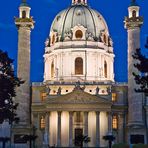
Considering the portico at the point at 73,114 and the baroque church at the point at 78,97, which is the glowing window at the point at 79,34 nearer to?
the baroque church at the point at 78,97

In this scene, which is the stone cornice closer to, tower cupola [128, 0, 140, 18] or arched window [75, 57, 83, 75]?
tower cupola [128, 0, 140, 18]

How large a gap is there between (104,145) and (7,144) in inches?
727

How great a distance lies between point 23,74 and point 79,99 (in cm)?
1183

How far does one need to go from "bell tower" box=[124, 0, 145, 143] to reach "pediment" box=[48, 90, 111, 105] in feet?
16.4

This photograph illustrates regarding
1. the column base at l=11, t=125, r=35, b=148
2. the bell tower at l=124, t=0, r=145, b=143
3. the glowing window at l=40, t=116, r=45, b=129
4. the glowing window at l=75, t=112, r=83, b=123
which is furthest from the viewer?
the glowing window at l=40, t=116, r=45, b=129

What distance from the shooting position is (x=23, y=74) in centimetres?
10931

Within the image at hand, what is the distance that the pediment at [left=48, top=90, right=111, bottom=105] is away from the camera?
359 ft

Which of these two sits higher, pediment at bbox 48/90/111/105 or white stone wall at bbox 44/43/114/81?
white stone wall at bbox 44/43/114/81

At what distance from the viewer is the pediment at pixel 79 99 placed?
110 meters

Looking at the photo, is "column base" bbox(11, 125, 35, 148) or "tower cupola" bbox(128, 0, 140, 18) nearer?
"column base" bbox(11, 125, 35, 148)

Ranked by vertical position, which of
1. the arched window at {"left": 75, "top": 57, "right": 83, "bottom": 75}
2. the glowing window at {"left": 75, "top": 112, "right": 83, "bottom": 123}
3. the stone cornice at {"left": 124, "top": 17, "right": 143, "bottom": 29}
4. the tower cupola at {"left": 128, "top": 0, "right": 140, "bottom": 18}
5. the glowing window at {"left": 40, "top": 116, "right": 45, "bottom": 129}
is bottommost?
the glowing window at {"left": 40, "top": 116, "right": 45, "bottom": 129}

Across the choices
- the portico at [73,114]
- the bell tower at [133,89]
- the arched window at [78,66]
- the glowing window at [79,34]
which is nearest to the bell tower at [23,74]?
the portico at [73,114]

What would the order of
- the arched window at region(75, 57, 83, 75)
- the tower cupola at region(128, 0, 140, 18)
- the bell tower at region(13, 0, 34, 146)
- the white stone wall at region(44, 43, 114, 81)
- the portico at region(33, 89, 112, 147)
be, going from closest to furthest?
the bell tower at region(13, 0, 34, 146)
the portico at region(33, 89, 112, 147)
the tower cupola at region(128, 0, 140, 18)
the white stone wall at region(44, 43, 114, 81)
the arched window at region(75, 57, 83, 75)

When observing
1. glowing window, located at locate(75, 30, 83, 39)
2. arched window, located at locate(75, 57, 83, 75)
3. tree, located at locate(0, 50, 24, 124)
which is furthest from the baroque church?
tree, located at locate(0, 50, 24, 124)
